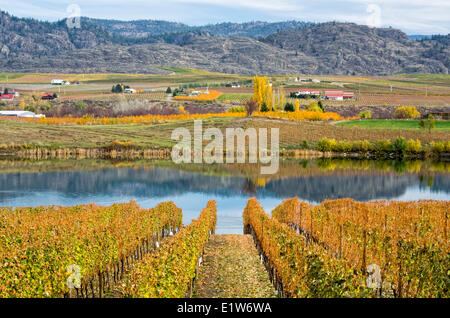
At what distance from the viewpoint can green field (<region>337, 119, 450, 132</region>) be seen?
3949 inches

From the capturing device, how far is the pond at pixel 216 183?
4825 centimetres

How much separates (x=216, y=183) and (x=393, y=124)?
55146 millimetres

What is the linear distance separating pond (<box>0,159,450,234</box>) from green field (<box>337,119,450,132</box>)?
22433mm

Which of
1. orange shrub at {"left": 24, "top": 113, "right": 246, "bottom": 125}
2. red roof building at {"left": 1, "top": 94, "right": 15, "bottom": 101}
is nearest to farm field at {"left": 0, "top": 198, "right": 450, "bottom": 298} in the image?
orange shrub at {"left": 24, "top": 113, "right": 246, "bottom": 125}

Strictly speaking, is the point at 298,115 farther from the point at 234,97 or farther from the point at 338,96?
the point at 338,96

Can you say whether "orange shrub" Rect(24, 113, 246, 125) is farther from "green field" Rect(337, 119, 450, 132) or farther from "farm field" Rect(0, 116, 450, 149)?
"green field" Rect(337, 119, 450, 132)

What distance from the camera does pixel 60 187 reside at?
183 feet

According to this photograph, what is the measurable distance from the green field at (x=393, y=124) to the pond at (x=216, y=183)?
22433 millimetres

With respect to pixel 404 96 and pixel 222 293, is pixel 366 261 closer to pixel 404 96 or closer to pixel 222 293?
pixel 222 293

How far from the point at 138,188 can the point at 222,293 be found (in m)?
40.6

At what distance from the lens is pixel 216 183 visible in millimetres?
61281

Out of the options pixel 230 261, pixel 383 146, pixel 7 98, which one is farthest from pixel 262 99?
pixel 230 261

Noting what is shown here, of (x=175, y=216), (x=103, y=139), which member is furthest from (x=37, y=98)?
(x=175, y=216)

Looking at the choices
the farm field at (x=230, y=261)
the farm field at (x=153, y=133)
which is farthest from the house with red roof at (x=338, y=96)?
the farm field at (x=230, y=261)
